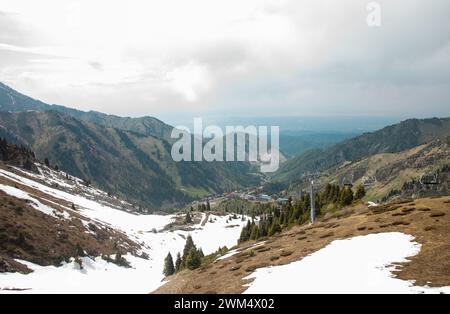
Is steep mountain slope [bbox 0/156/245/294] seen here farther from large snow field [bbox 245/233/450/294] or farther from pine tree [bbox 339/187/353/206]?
large snow field [bbox 245/233/450/294]

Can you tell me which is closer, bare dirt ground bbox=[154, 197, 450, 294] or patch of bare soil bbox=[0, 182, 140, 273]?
bare dirt ground bbox=[154, 197, 450, 294]

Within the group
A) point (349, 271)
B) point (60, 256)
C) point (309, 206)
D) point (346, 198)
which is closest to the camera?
point (349, 271)

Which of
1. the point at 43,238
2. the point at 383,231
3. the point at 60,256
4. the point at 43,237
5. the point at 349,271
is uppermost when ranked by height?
the point at 383,231

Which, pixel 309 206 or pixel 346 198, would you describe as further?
pixel 309 206

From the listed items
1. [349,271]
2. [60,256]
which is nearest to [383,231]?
[349,271]

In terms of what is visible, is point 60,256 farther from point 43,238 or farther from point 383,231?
point 383,231

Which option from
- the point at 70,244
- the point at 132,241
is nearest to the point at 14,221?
the point at 70,244

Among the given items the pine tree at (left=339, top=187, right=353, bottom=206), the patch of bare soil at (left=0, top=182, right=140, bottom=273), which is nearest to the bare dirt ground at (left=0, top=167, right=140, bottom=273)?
the patch of bare soil at (left=0, top=182, right=140, bottom=273)
